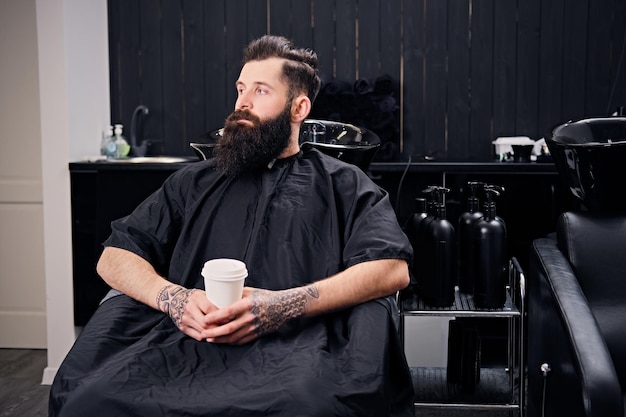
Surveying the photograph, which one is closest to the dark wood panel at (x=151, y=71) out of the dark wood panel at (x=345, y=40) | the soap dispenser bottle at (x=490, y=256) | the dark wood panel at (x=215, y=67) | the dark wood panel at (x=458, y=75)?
the dark wood panel at (x=215, y=67)

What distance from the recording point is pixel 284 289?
6.45 feet

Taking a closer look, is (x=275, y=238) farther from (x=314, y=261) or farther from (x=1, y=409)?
(x=1, y=409)

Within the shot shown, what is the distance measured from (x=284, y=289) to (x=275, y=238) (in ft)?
0.51

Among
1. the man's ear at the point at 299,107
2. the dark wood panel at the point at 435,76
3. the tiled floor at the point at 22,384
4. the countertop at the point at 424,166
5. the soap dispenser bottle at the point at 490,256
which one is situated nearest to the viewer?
the man's ear at the point at 299,107

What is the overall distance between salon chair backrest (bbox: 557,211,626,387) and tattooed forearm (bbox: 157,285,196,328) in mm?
1095

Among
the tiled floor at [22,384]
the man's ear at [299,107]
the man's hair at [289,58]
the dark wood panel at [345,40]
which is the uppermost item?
the dark wood panel at [345,40]

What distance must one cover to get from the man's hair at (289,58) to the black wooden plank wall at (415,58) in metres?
1.52

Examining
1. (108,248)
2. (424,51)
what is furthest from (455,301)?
(424,51)

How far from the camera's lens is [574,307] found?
5.90ft

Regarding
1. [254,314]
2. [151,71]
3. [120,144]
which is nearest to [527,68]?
[151,71]

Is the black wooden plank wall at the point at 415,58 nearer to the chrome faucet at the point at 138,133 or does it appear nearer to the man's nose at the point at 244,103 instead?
the chrome faucet at the point at 138,133

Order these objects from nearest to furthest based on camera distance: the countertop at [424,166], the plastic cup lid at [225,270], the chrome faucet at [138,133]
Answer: the plastic cup lid at [225,270], the countertop at [424,166], the chrome faucet at [138,133]

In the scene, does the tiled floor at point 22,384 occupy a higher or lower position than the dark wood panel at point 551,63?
lower

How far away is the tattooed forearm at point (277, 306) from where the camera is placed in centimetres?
178
